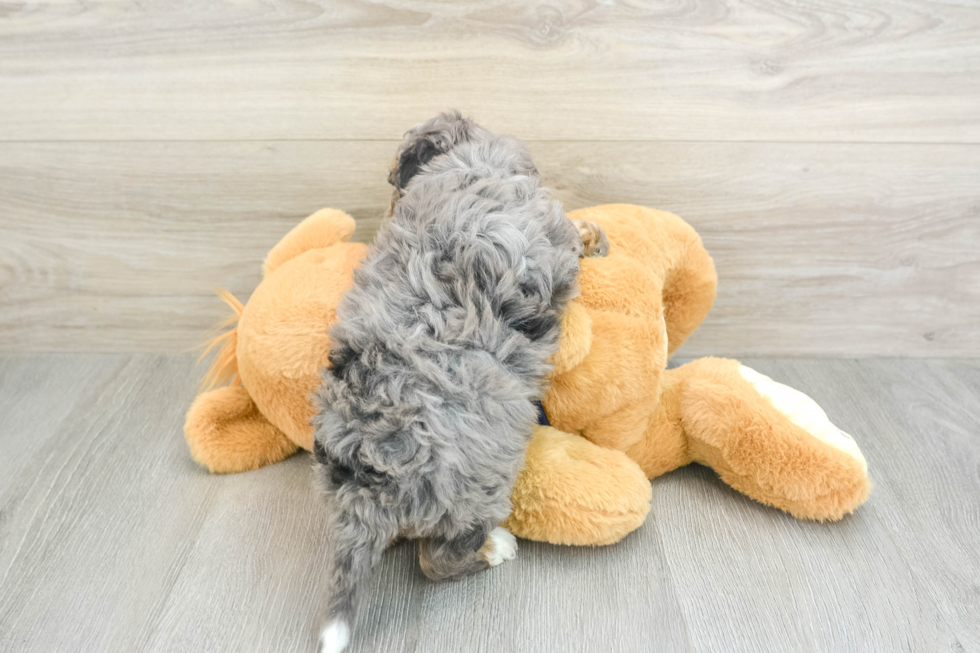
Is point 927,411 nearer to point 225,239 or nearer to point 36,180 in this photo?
point 225,239

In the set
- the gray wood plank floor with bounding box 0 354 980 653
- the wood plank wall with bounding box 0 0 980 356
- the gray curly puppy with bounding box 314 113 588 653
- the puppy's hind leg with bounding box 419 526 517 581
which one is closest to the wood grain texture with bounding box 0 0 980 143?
the wood plank wall with bounding box 0 0 980 356

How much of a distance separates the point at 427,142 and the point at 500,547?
452 mm

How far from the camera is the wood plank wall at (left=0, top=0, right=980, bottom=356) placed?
88 centimetres

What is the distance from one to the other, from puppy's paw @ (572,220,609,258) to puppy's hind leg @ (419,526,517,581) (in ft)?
1.06

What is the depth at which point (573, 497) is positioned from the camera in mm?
688

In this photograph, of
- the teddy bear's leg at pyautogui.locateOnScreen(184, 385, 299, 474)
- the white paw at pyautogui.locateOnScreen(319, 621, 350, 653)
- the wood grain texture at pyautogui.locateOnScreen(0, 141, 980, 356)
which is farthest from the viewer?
the wood grain texture at pyautogui.locateOnScreen(0, 141, 980, 356)

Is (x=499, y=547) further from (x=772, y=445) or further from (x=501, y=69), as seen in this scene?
(x=501, y=69)

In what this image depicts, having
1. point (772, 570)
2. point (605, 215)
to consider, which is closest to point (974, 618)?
point (772, 570)

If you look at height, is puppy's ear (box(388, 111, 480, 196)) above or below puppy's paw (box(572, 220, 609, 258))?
above

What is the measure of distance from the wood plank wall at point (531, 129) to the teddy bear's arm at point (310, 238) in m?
0.11

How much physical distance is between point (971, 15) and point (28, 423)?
1434 millimetres

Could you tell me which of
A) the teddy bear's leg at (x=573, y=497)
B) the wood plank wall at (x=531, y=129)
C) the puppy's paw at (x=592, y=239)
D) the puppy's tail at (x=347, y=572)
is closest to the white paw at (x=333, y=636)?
the puppy's tail at (x=347, y=572)

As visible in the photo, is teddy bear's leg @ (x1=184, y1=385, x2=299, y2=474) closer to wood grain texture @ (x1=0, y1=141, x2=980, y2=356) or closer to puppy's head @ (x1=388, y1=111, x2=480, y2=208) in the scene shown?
wood grain texture @ (x1=0, y1=141, x2=980, y2=356)

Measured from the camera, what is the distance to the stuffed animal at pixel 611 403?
0.70 metres
